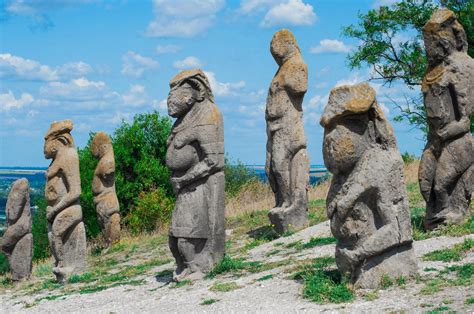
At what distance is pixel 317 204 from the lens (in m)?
20.3

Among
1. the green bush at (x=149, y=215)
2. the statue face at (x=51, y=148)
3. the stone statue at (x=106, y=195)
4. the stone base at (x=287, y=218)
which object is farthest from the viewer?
the green bush at (x=149, y=215)

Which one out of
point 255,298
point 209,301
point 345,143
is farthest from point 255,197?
point 345,143

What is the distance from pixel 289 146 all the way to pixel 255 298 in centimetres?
705

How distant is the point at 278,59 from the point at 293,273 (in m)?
7.36

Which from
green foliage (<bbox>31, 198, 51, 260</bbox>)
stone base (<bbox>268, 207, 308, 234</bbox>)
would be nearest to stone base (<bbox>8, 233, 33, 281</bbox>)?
stone base (<bbox>268, 207, 308, 234</bbox>)

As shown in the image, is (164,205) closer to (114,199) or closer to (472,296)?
(114,199)

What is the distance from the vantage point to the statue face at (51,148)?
49.4ft

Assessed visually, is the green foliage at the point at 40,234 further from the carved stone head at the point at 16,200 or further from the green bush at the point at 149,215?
the carved stone head at the point at 16,200

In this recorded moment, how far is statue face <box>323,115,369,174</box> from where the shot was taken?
9.19 m

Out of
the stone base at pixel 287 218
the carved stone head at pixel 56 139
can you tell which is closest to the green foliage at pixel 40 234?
the carved stone head at pixel 56 139

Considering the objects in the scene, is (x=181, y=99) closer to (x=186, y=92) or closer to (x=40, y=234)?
(x=186, y=92)

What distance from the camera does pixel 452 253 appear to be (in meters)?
10.4

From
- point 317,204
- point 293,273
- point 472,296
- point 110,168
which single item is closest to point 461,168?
point 293,273

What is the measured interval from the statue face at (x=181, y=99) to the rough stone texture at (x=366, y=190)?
339 cm
